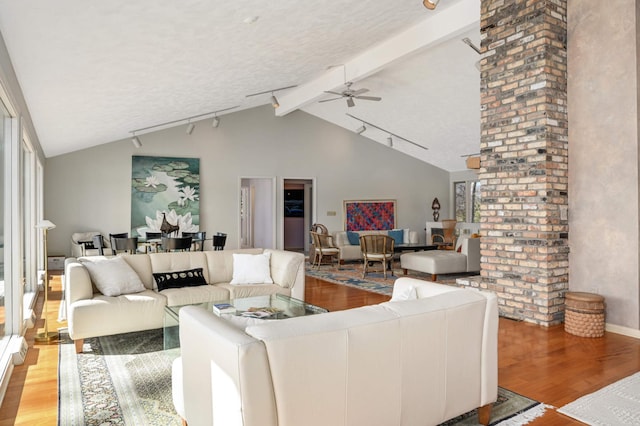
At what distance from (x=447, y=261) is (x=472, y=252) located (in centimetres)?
59

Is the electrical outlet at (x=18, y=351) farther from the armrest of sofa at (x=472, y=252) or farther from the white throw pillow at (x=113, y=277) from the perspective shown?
the armrest of sofa at (x=472, y=252)

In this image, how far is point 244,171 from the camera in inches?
409

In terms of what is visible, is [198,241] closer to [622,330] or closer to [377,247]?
[377,247]

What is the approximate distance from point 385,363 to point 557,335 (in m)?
3.00

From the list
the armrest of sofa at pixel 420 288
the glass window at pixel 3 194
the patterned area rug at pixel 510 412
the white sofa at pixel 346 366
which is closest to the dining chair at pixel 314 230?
the glass window at pixel 3 194

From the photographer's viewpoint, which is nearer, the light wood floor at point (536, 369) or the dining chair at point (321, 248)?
the light wood floor at point (536, 369)

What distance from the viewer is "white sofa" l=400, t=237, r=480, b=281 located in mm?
7395

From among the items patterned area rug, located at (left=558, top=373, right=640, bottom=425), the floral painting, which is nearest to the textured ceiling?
the floral painting

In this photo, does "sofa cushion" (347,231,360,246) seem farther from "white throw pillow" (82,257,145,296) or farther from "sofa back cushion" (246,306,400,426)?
"sofa back cushion" (246,306,400,426)

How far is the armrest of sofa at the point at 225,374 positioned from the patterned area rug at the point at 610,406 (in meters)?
1.94

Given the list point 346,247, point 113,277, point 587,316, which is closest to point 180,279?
point 113,277

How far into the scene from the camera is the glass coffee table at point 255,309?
10.5ft

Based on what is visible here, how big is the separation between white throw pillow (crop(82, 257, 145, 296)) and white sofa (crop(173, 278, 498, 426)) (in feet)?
6.83

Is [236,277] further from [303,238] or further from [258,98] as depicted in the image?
[303,238]
